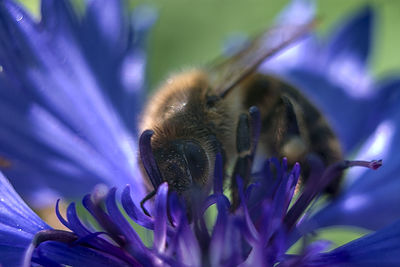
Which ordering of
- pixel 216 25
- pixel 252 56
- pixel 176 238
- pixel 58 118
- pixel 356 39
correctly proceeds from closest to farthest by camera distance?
pixel 176 238 → pixel 252 56 → pixel 58 118 → pixel 356 39 → pixel 216 25

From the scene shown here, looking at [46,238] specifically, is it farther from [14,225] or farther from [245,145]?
[245,145]

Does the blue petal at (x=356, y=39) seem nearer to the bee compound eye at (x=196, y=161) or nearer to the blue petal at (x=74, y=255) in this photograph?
the bee compound eye at (x=196, y=161)

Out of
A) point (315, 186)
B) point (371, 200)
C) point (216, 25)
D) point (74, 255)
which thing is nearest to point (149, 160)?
point (74, 255)

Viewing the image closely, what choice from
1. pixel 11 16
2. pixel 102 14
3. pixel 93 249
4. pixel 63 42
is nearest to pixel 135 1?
pixel 102 14

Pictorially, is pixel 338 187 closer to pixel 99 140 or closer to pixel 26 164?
pixel 99 140

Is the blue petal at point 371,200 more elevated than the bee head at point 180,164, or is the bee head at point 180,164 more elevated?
the blue petal at point 371,200

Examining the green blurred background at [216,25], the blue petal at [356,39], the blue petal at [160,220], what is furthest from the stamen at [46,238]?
the green blurred background at [216,25]
